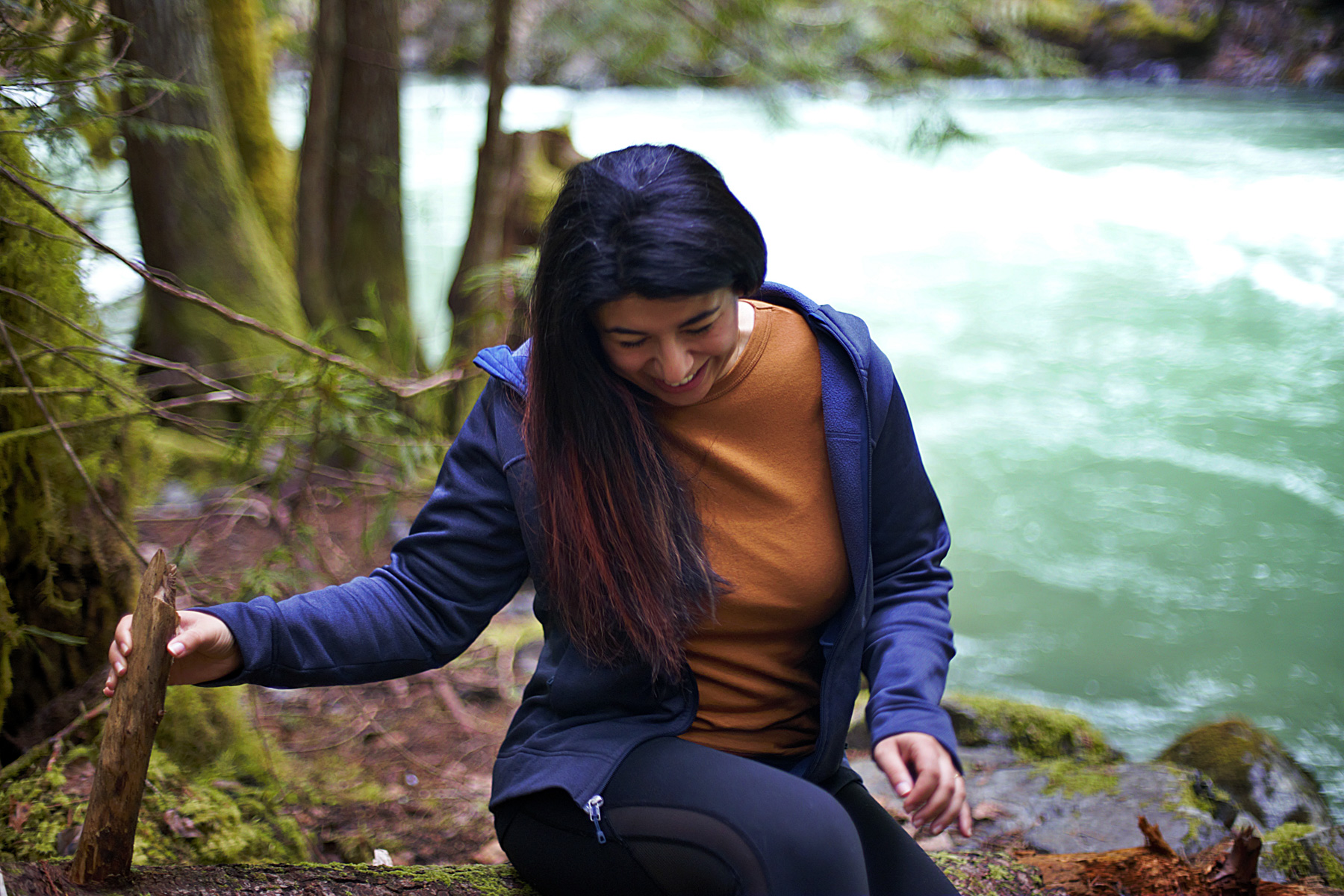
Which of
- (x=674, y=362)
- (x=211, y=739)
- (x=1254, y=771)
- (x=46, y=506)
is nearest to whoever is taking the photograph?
(x=674, y=362)

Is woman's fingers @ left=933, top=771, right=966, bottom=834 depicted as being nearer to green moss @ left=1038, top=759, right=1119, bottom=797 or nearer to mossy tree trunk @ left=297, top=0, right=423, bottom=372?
green moss @ left=1038, top=759, right=1119, bottom=797

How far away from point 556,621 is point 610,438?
0.97 feet

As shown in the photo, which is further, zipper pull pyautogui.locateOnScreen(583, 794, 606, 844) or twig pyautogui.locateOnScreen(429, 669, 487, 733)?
twig pyautogui.locateOnScreen(429, 669, 487, 733)

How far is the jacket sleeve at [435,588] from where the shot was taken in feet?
4.37

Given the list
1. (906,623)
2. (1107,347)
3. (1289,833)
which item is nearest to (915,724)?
(906,623)

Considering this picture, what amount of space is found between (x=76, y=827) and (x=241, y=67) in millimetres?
4066

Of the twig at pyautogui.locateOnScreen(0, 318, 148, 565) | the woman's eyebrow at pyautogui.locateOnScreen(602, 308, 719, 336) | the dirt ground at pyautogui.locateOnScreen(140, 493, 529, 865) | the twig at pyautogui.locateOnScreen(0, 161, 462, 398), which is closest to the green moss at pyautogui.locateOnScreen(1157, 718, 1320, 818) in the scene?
the dirt ground at pyautogui.locateOnScreen(140, 493, 529, 865)

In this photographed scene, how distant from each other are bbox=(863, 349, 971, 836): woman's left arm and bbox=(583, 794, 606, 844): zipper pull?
380mm

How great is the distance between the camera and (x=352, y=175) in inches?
192

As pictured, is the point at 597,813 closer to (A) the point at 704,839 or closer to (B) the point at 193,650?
(A) the point at 704,839

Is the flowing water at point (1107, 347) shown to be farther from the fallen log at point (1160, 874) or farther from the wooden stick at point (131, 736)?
the wooden stick at point (131, 736)

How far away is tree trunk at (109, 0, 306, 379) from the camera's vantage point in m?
3.54

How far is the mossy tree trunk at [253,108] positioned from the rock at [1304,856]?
14.6 feet

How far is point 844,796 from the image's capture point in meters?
1.49
